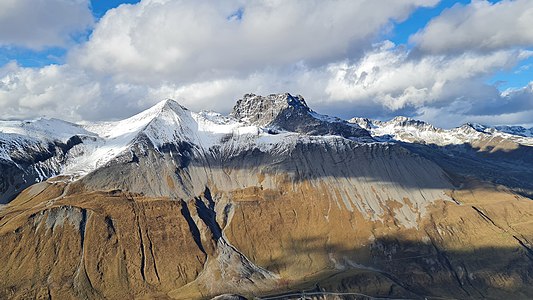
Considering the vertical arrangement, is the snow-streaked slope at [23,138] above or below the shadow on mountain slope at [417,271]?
above

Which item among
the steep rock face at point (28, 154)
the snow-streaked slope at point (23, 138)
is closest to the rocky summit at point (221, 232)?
the steep rock face at point (28, 154)

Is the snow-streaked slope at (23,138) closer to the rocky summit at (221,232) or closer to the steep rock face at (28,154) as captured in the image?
the steep rock face at (28,154)

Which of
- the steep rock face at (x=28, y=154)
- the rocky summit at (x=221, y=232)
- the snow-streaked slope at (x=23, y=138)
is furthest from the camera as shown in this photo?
the snow-streaked slope at (x=23, y=138)

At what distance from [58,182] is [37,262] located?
36987 mm

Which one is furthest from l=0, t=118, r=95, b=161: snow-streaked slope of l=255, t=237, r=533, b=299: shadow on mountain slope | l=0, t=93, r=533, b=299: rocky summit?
l=255, t=237, r=533, b=299: shadow on mountain slope

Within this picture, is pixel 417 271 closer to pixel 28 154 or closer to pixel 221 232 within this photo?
pixel 221 232

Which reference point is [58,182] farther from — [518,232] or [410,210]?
[518,232]

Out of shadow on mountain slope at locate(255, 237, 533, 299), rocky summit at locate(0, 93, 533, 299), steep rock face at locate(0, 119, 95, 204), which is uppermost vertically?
steep rock face at locate(0, 119, 95, 204)

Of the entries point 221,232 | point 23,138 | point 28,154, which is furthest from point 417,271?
point 23,138

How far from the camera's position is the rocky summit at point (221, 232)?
142 metres

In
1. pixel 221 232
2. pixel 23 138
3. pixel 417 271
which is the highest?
pixel 23 138

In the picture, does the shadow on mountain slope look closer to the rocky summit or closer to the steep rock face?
the rocky summit

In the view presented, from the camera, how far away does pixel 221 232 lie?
16938 centimetres

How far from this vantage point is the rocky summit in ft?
464
